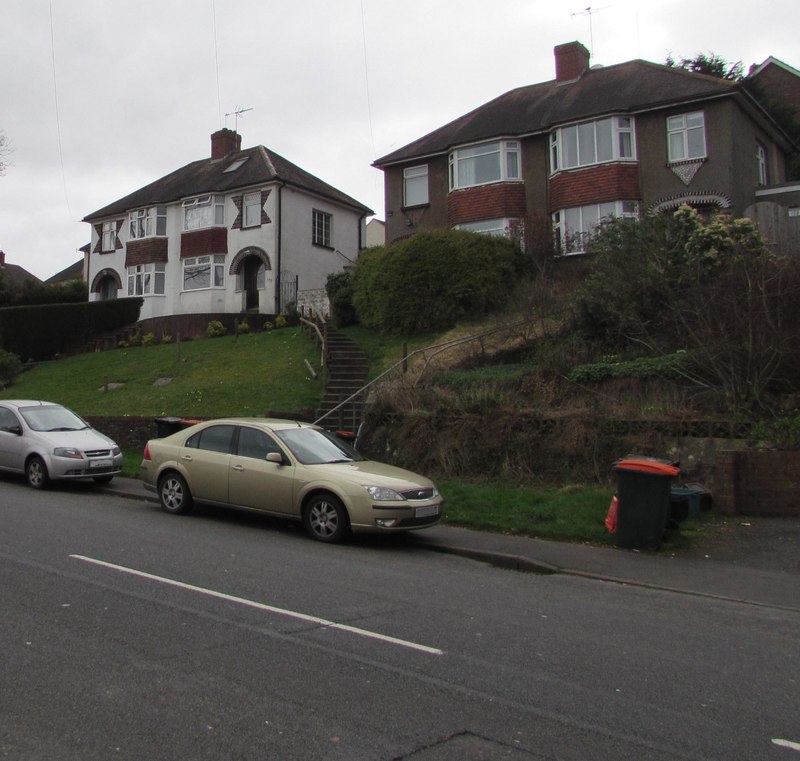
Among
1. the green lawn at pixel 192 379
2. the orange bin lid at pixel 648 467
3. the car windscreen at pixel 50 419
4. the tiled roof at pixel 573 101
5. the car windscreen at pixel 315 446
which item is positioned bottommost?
the orange bin lid at pixel 648 467

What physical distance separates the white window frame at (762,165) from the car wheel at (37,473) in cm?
2361

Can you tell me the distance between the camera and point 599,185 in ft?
83.1

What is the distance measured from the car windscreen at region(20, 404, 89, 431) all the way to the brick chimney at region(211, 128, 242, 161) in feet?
87.2

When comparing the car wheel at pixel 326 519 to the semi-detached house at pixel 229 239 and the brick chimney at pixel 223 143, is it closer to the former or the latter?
the semi-detached house at pixel 229 239

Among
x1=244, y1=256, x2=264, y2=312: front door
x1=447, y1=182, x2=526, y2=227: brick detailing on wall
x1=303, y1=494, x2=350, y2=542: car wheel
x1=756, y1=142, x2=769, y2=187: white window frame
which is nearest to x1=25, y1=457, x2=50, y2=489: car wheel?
x1=303, y1=494, x2=350, y2=542: car wheel

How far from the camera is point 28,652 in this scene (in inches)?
198

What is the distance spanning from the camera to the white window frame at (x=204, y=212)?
1388 inches

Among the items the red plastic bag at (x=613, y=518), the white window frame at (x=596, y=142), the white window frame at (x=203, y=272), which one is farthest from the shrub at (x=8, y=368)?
the red plastic bag at (x=613, y=518)

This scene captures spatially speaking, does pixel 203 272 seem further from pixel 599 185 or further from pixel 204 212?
pixel 599 185

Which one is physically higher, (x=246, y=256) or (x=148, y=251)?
(x=148, y=251)

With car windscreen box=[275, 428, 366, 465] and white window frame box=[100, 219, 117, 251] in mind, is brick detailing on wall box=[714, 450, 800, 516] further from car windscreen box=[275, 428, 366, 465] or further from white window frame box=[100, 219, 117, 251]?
white window frame box=[100, 219, 117, 251]

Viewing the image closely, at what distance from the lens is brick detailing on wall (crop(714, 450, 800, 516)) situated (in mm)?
10438

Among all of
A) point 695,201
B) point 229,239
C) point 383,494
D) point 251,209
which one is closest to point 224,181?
point 251,209

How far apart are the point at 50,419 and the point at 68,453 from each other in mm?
1666
